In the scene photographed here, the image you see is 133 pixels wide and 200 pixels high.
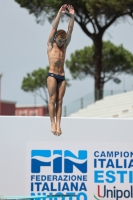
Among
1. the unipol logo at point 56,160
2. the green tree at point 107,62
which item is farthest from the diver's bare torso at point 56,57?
the green tree at point 107,62

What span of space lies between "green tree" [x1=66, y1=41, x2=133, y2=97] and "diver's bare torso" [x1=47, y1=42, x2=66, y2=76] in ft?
112

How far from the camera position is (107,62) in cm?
4469

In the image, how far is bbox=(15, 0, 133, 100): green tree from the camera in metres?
28.5

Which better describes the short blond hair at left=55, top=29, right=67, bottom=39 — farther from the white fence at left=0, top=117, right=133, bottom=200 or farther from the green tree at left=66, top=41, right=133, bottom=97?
the green tree at left=66, top=41, right=133, bottom=97

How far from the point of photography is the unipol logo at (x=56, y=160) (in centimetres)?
998

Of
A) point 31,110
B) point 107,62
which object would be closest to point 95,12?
point 107,62

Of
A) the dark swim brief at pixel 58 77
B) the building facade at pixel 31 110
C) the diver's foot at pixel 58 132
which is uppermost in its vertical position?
the building facade at pixel 31 110

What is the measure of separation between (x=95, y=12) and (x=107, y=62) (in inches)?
592

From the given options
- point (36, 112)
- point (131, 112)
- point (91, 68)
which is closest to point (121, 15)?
point (131, 112)

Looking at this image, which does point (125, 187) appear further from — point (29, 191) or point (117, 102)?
point (117, 102)

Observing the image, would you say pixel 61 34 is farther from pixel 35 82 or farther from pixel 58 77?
pixel 35 82

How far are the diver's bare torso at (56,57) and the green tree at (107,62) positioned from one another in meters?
34.1

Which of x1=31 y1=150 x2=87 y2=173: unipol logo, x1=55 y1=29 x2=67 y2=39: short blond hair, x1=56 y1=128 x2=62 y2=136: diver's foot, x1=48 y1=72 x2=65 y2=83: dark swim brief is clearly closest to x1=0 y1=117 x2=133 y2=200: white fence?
x1=31 y1=150 x2=87 y2=173: unipol logo

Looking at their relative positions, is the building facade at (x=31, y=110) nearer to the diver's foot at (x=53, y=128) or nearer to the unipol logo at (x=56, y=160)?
the unipol logo at (x=56, y=160)
